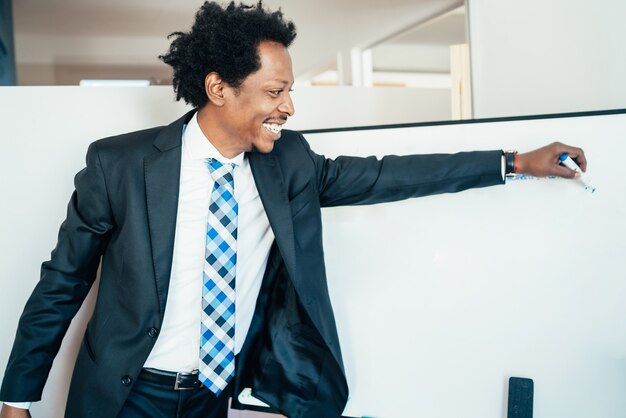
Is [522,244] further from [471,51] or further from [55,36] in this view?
[55,36]

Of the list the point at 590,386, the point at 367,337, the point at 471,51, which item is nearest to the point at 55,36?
the point at 471,51

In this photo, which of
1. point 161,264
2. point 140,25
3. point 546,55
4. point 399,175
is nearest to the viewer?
point 161,264

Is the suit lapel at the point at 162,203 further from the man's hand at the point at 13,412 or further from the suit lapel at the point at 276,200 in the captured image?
the man's hand at the point at 13,412

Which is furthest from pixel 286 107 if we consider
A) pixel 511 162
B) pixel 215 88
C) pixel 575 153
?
pixel 575 153

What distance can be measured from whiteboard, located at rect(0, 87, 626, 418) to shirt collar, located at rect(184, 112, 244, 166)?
381mm

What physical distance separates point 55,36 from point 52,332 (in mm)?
4718

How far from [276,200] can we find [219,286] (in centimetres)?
26

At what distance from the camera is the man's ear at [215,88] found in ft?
5.13

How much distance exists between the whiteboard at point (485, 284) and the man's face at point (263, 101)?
1.20 feet

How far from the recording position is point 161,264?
1.50 metres

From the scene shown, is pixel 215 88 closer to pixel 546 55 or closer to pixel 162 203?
pixel 162 203

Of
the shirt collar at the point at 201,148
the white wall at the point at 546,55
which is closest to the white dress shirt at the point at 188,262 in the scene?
the shirt collar at the point at 201,148

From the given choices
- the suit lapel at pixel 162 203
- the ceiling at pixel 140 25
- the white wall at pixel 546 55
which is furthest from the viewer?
the ceiling at pixel 140 25

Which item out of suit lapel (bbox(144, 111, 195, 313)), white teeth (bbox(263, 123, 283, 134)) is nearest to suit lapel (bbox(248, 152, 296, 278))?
white teeth (bbox(263, 123, 283, 134))
